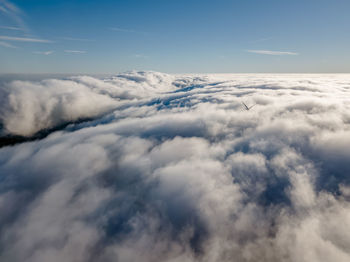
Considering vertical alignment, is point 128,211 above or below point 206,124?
below

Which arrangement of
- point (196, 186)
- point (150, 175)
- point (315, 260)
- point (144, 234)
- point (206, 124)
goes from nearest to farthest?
point (315, 260), point (144, 234), point (196, 186), point (150, 175), point (206, 124)

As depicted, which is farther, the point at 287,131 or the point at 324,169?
the point at 287,131

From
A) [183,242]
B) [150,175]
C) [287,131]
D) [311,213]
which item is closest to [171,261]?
[183,242]

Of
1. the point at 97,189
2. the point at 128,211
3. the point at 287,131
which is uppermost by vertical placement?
the point at 287,131

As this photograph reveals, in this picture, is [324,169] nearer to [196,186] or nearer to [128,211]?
[196,186]

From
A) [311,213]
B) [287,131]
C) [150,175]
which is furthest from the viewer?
[287,131]

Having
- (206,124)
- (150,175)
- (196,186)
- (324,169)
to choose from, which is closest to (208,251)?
(196,186)

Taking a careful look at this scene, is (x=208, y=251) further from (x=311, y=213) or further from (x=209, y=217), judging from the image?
(x=311, y=213)

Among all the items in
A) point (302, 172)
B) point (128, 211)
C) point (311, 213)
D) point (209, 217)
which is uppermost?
point (302, 172)

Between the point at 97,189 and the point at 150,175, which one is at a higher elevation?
the point at 150,175
